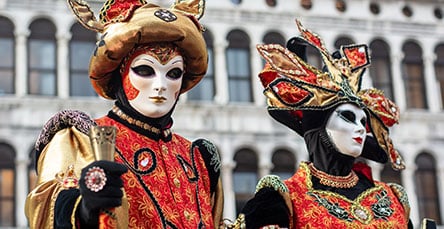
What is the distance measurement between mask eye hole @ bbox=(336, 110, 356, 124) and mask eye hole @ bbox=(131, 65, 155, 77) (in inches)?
49.5

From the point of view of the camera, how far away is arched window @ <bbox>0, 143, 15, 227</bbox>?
14.3m

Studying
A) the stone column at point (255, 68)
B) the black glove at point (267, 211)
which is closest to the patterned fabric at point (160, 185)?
the black glove at point (267, 211)

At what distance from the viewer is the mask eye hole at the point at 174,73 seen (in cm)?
408

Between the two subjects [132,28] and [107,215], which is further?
[132,28]

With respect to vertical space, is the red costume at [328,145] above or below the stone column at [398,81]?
below

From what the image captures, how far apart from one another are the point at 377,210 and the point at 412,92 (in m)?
12.8

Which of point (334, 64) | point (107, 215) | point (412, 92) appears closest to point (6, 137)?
point (412, 92)

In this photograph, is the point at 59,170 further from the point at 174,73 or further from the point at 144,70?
the point at 174,73

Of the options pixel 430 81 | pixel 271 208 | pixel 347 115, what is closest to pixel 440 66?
pixel 430 81

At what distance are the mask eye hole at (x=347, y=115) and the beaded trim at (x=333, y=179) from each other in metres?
0.30

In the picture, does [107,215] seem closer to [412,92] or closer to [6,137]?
[6,137]

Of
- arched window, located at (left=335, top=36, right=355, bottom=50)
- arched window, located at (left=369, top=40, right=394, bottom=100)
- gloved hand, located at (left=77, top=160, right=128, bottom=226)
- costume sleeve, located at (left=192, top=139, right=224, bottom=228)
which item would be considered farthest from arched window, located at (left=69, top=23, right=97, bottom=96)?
gloved hand, located at (left=77, top=160, right=128, bottom=226)

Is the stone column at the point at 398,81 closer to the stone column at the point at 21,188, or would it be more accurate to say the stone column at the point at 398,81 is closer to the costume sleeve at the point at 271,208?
the stone column at the point at 21,188

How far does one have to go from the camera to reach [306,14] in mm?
16766
